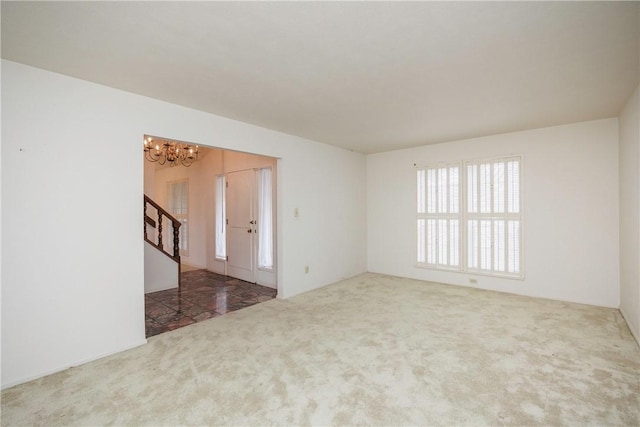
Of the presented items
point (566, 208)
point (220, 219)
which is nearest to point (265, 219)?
point (220, 219)

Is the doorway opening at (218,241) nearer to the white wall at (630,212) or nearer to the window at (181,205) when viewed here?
the window at (181,205)

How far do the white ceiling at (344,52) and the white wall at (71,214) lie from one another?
0.81 ft

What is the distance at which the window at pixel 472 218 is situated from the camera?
450cm

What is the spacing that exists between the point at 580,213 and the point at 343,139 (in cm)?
343

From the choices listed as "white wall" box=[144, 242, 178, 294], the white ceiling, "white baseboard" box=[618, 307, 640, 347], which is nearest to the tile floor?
"white wall" box=[144, 242, 178, 294]

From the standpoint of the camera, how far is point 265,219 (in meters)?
5.22

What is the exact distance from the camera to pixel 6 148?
221 centimetres

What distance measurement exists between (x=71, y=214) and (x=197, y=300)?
87.8 inches

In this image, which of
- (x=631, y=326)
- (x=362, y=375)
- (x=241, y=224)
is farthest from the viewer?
(x=241, y=224)

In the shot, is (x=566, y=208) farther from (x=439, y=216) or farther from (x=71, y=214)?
(x=71, y=214)

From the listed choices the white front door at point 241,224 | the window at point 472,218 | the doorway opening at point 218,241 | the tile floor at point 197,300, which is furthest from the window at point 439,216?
the white front door at point 241,224

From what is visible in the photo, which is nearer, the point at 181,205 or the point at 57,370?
the point at 57,370

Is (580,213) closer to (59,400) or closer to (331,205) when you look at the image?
(331,205)

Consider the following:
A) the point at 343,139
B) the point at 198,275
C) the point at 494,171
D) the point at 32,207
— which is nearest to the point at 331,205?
the point at 343,139
